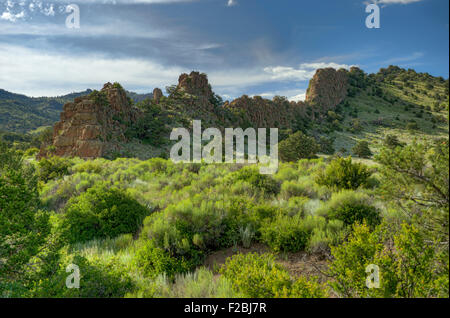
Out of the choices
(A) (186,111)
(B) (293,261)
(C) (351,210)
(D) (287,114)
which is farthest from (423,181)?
(D) (287,114)

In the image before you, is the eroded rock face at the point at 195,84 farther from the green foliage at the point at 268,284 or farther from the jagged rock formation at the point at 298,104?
the green foliage at the point at 268,284

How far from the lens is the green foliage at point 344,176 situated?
7.58 metres

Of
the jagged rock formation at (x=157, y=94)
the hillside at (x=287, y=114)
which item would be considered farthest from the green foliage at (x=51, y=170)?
the jagged rock formation at (x=157, y=94)

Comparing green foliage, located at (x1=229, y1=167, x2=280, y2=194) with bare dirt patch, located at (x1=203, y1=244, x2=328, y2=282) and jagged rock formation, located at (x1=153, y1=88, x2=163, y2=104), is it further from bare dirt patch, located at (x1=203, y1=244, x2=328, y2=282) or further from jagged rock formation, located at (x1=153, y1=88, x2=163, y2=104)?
jagged rock formation, located at (x1=153, y1=88, x2=163, y2=104)

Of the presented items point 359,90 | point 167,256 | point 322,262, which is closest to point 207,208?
point 167,256

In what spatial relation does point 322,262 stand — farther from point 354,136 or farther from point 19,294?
point 354,136

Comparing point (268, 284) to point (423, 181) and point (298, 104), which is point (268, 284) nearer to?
point (423, 181)

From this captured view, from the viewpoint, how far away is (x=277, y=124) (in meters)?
55.5

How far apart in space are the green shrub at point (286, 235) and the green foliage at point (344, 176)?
3.16 metres

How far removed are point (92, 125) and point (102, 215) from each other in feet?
79.7

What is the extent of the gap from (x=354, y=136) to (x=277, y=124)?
18.1 meters

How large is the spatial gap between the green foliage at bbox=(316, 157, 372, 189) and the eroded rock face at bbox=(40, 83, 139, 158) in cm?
2393

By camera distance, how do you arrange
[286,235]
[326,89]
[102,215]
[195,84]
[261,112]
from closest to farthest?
1. [286,235]
2. [102,215]
3. [195,84]
4. [261,112]
5. [326,89]

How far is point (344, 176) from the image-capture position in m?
7.69
